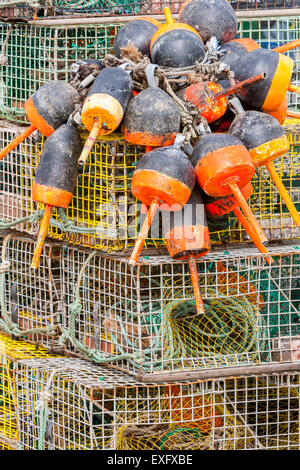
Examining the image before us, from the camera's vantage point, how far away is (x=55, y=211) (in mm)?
3043

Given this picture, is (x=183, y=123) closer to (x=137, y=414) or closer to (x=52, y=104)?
(x=52, y=104)

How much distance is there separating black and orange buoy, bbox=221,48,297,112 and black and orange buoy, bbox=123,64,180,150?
0.94ft

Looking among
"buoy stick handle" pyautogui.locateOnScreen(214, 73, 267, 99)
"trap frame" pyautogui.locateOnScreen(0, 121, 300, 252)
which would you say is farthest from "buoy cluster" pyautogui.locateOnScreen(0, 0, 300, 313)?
"trap frame" pyautogui.locateOnScreen(0, 121, 300, 252)

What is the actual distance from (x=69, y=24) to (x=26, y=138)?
1.63ft

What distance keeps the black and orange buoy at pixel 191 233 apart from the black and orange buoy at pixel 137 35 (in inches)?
24.9

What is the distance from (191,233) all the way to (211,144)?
0.31 meters

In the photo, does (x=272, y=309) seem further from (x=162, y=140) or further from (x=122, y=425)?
(x=162, y=140)

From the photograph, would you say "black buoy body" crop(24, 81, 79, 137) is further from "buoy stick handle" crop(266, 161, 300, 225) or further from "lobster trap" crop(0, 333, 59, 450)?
"lobster trap" crop(0, 333, 59, 450)

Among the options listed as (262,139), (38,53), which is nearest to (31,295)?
(38,53)

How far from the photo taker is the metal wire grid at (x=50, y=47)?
10.5 feet

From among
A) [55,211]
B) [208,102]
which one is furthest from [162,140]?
[55,211]

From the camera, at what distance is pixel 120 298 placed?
2.87 meters

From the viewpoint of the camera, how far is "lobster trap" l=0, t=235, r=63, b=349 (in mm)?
3174
